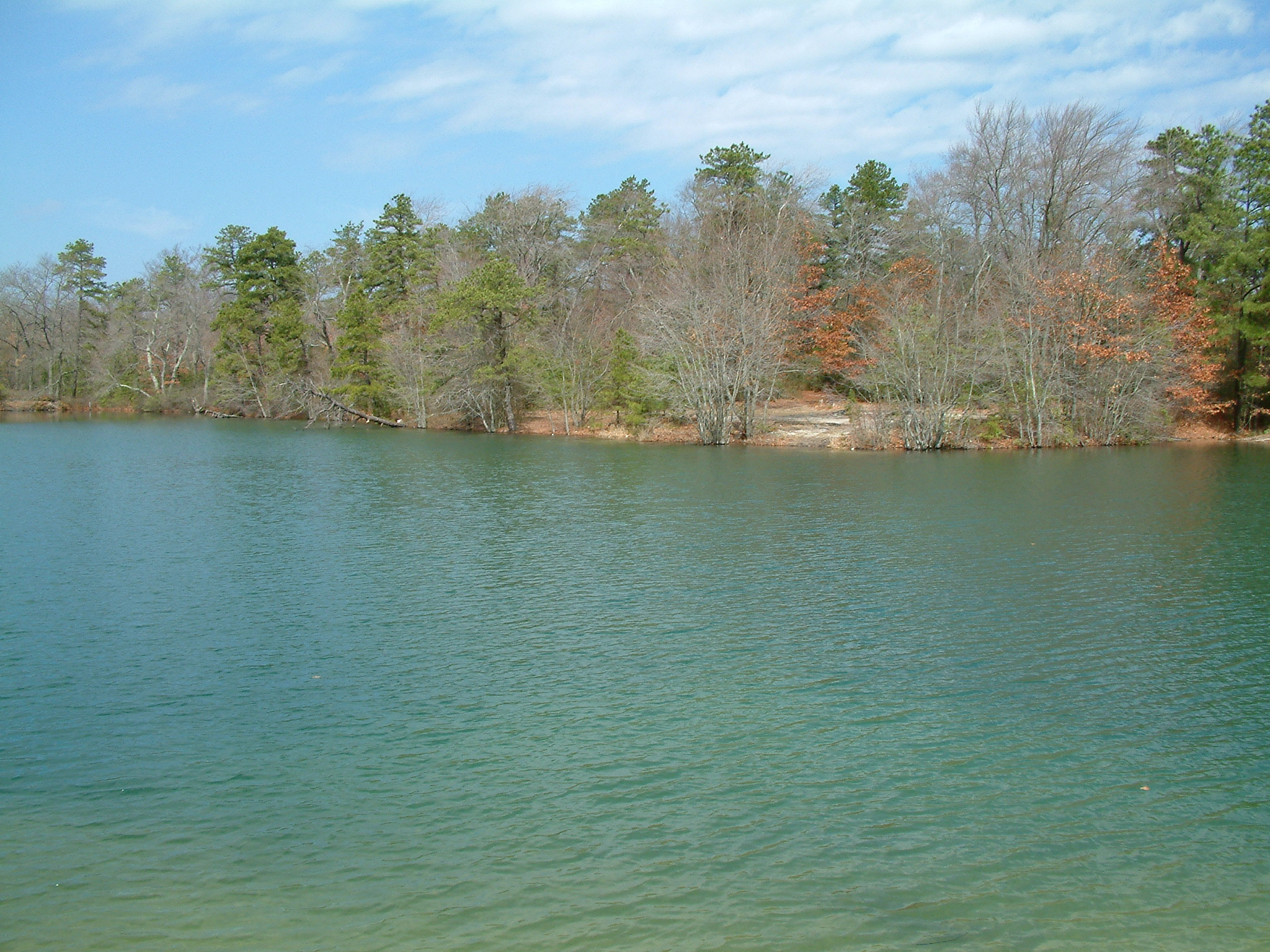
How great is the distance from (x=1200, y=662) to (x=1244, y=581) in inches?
206

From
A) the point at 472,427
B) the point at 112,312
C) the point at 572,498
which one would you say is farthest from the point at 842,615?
the point at 112,312

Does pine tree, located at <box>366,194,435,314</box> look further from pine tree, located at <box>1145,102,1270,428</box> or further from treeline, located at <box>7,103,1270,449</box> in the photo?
pine tree, located at <box>1145,102,1270,428</box>

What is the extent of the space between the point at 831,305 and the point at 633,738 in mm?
49571

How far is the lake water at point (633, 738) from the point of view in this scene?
6.04m

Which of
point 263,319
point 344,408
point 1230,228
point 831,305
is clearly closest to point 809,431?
point 831,305

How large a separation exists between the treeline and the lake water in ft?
79.3

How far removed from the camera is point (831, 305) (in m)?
54.8

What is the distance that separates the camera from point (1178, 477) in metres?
29.0

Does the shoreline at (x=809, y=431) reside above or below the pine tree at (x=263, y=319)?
below

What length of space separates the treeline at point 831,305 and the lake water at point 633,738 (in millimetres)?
24160

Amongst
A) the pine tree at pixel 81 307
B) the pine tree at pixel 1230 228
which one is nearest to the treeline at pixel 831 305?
the pine tree at pixel 1230 228

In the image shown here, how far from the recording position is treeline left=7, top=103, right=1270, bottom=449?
41812 millimetres

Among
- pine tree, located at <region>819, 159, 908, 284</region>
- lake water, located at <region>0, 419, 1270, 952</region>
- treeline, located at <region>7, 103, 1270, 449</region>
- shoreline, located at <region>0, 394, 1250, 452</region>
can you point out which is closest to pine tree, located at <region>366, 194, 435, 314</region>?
treeline, located at <region>7, 103, 1270, 449</region>

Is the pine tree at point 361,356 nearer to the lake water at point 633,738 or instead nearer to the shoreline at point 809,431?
the shoreline at point 809,431
